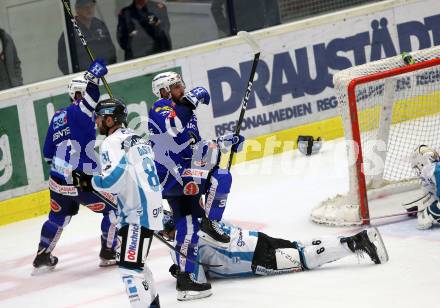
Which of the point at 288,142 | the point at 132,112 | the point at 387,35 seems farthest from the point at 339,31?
the point at 132,112

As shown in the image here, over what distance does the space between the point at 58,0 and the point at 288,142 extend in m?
2.63

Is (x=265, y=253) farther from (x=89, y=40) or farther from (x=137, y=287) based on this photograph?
(x=89, y=40)

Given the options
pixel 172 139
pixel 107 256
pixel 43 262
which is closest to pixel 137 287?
pixel 172 139

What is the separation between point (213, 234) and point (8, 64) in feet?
12.0

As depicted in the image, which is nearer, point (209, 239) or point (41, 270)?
point (209, 239)

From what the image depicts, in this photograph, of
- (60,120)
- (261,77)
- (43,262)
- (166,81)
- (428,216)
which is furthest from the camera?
(261,77)

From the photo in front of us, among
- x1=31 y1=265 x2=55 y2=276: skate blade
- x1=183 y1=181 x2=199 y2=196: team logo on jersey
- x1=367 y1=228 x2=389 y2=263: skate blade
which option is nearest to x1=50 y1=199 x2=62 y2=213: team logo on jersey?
x1=31 y1=265 x2=55 y2=276: skate blade

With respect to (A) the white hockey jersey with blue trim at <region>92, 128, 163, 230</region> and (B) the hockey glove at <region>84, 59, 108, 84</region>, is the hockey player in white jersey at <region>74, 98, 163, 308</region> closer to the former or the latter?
(A) the white hockey jersey with blue trim at <region>92, 128, 163, 230</region>

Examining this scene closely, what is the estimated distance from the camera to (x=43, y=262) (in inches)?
282

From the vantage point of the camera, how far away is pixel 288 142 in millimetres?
9898

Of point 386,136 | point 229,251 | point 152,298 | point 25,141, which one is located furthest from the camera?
point 25,141

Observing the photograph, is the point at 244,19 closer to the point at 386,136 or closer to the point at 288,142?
the point at 288,142

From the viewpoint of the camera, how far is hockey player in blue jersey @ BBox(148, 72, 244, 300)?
19.4 ft

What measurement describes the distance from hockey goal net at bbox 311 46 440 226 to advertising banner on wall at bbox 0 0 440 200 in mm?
1872
